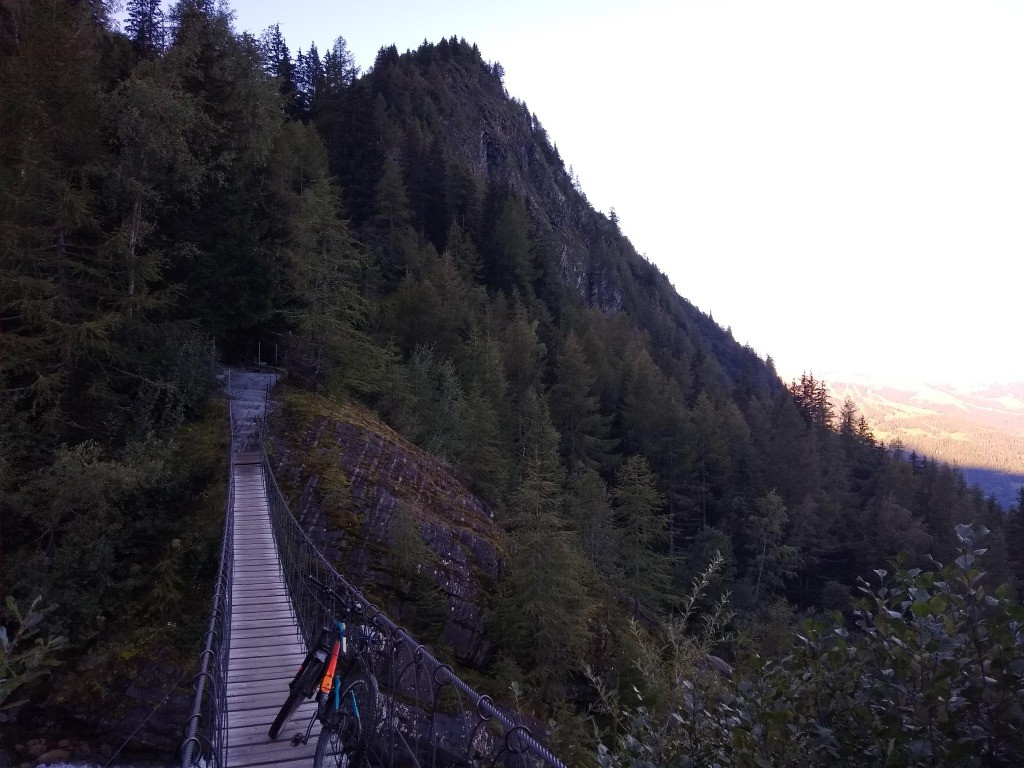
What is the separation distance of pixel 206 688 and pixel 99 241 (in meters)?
15.5

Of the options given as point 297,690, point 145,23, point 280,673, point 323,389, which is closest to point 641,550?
point 323,389

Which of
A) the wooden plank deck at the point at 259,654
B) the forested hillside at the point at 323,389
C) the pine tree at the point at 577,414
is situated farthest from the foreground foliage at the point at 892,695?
the pine tree at the point at 577,414

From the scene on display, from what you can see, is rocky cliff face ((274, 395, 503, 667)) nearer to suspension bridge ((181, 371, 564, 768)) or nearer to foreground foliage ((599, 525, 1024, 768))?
suspension bridge ((181, 371, 564, 768))

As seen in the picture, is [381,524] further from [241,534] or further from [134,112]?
[134,112]

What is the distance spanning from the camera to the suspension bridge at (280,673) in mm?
3973

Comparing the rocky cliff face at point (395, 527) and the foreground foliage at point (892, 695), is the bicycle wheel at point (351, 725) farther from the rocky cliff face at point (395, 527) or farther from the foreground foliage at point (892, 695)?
the rocky cliff face at point (395, 527)

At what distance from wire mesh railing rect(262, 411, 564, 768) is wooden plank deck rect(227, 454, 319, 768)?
0.26 metres

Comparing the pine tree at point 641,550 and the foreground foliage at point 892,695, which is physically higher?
the foreground foliage at point 892,695

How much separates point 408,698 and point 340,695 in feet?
19.4

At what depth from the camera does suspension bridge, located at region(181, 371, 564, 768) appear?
397 cm

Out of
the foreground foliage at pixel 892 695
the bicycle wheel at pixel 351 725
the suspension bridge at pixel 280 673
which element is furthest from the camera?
the bicycle wheel at pixel 351 725

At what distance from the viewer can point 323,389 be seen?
1927 cm

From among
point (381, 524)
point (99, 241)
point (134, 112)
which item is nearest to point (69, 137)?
point (134, 112)

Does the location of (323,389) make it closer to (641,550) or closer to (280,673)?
(280,673)
